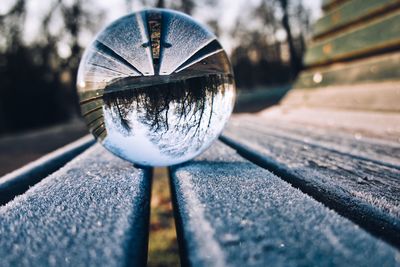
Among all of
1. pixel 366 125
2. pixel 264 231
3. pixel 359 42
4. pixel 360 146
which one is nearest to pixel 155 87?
pixel 264 231

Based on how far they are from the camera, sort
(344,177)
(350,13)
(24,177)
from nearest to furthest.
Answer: (344,177) < (24,177) < (350,13)

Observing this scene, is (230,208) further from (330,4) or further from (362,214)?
(330,4)

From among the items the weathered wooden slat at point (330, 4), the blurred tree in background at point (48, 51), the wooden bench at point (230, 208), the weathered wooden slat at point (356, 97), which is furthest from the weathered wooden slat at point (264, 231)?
the blurred tree in background at point (48, 51)

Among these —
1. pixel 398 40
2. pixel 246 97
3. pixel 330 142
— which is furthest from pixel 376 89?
pixel 246 97

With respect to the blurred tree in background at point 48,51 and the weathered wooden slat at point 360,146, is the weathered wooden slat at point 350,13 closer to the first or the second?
the weathered wooden slat at point 360,146

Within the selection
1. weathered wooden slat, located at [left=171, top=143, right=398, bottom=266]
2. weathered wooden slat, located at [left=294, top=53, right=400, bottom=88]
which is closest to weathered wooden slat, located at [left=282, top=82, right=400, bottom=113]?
weathered wooden slat, located at [left=294, top=53, right=400, bottom=88]
